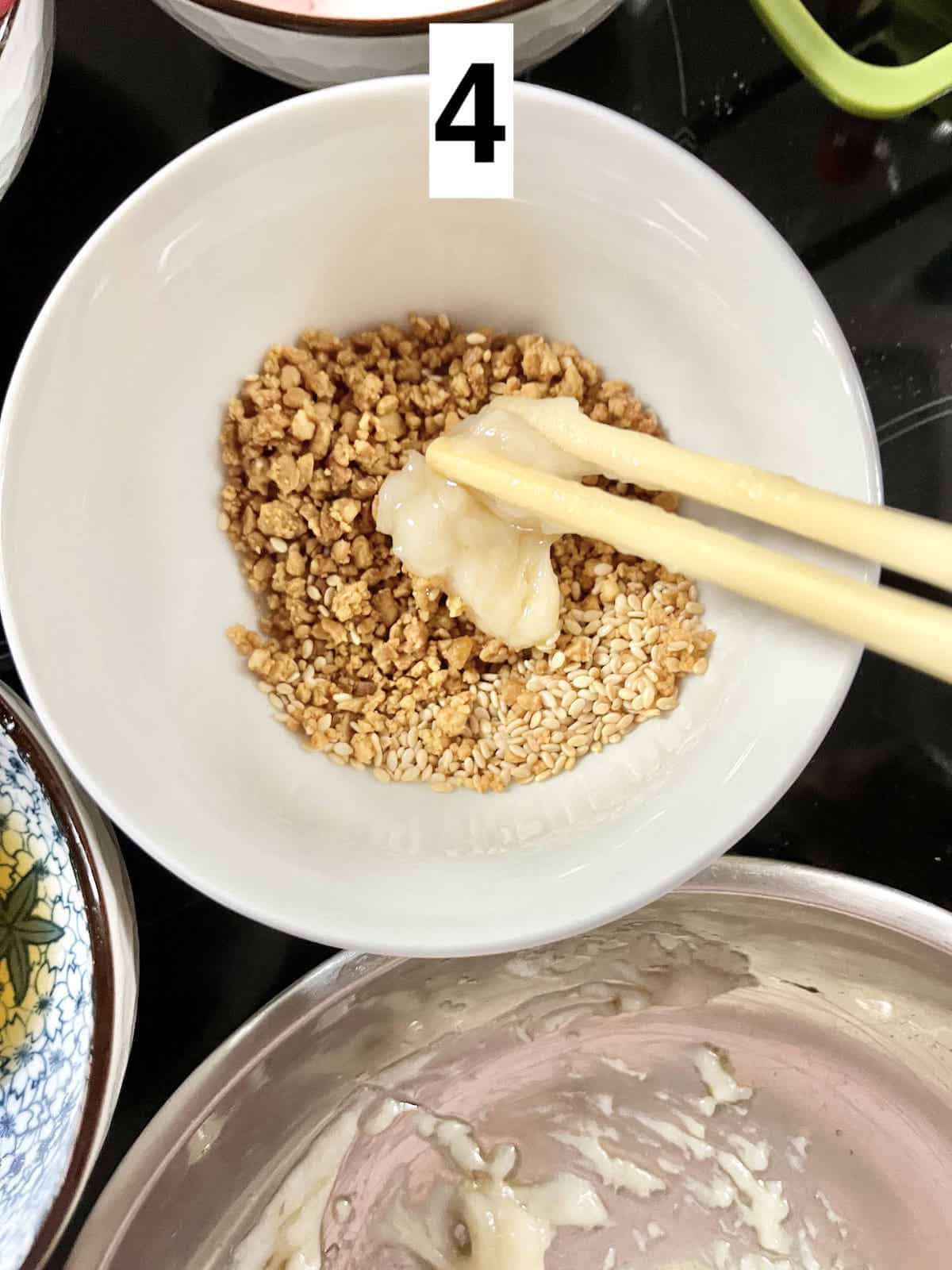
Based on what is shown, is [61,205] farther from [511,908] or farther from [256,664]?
[511,908]

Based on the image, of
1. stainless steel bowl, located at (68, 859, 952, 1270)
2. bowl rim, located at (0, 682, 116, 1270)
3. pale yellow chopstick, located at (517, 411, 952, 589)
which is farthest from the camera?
stainless steel bowl, located at (68, 859, 952, 1270)

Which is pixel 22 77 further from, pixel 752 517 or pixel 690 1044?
pixel 690 1044

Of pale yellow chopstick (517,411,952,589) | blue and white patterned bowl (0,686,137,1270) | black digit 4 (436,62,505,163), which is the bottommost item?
blue and white patterned bowl (0,686,137,1270)

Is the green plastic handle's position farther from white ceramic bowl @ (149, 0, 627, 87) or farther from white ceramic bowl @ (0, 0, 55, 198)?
white ceramic bowl @ (0, 0, 55, 198)

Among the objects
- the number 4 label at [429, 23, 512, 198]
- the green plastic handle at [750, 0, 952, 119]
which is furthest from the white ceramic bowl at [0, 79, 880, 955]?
the green plastic handle at [750, 0, 952, 119]

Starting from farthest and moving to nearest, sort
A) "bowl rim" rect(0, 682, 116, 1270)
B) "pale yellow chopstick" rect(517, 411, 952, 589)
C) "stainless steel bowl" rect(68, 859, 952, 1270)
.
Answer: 1. "stainless steel bowl" rect(68, 859, 952, 1270)
2. "bowl rim" rect(0, 682, 116, 1270)
3. "pale yellow chopstick" rect(517, 411, 952, 589)

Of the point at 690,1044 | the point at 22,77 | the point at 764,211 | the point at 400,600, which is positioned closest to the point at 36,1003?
the point at 400,600
